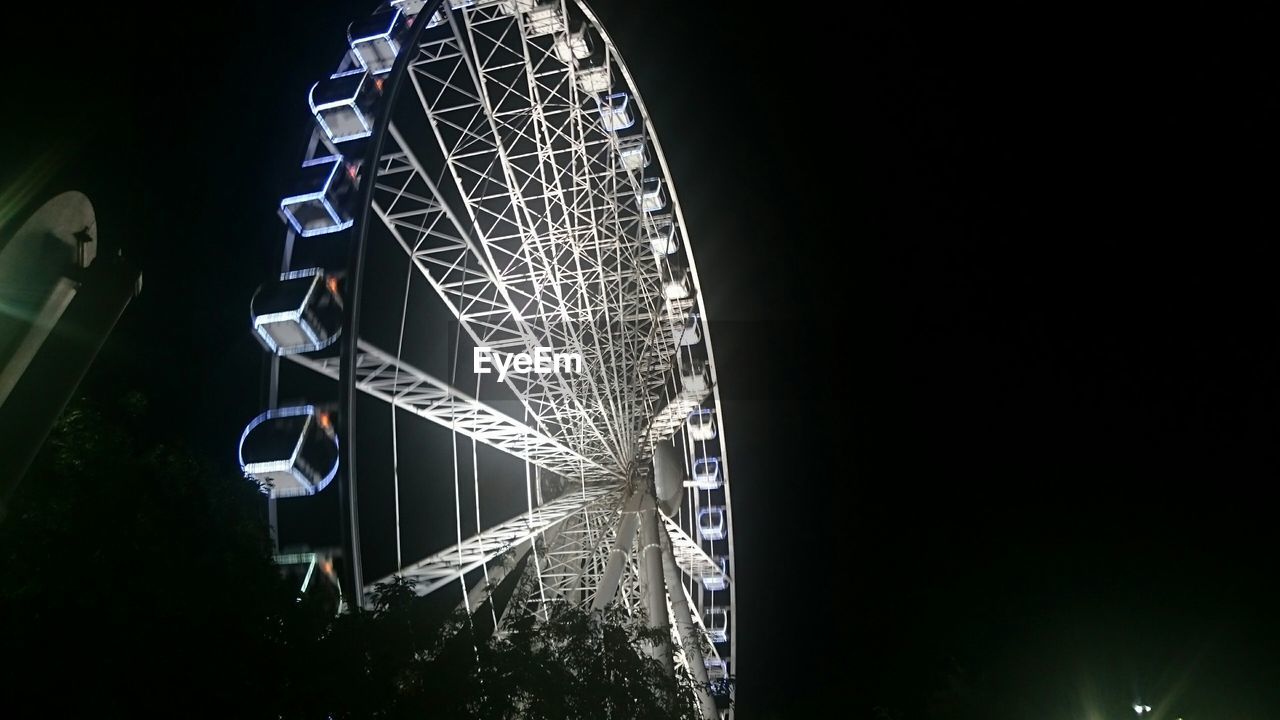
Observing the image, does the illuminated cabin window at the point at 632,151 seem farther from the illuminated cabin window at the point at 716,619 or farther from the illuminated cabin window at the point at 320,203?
the illuminated cabin window at the point at 716,619

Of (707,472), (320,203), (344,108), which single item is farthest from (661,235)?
(320,203)

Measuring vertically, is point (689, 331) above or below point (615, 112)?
below

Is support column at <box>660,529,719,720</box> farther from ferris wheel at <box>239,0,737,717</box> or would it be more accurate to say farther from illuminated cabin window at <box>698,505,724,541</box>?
illuminated cabin window at <box>698,505,724,541</box>

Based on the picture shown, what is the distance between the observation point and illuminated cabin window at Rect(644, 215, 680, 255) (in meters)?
21.7

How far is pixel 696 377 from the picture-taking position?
23125 mm

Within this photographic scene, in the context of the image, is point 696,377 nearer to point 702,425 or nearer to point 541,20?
point 702,425

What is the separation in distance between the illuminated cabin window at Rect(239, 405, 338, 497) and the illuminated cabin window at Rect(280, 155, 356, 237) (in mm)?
2759

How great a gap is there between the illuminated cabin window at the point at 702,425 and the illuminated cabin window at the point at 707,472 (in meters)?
0.72

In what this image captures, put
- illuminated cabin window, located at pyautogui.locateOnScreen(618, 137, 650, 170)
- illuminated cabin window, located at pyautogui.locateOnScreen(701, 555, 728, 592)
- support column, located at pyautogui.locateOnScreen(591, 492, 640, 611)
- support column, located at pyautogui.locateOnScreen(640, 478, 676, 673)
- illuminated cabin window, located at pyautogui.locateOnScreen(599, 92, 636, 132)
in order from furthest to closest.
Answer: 1. illuminated cabin window, located at pyautogui.locateOnScreen(701, 555, 728, 592)
2. illuminated cabin window, located at pyautogui.locateOnScreen(618, 137, 650, 170)
3. illuminated cabin window, located at pyautogui.locateOnScreen(599, 92, 636, 132)
4. support column, located at pyautogui.locateOnScreen(640, 478, 676, 673)
5. support column, located at pyautogui.locateOnScreen(591, 492, 640, 611)

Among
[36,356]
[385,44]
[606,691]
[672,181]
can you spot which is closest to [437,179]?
[385,44]

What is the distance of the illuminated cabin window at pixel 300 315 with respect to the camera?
12.8 m

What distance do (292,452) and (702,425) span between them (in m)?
13.7

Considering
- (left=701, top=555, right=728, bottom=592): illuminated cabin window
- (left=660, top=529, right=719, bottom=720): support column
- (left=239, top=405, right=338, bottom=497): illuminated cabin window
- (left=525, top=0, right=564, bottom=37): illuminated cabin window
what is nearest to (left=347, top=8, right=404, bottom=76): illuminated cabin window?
(left=525, top=0, right=564, bottom=37): illuminated cabin window

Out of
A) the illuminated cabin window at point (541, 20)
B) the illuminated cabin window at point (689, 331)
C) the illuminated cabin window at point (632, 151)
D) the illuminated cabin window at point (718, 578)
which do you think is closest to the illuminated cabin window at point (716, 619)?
the illuminated cabin window at point (718, 578)
